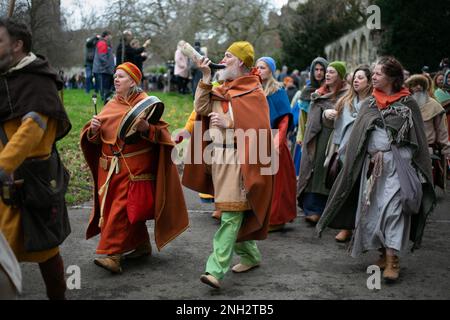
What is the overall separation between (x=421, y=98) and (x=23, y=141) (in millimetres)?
6344

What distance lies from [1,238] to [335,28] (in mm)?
37768

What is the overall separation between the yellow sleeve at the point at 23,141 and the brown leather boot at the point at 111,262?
162cm

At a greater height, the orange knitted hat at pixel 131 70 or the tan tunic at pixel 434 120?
the orange knitted hat at pixel 131 70

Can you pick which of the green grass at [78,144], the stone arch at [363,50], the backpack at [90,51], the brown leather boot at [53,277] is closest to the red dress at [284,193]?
the green grass at [78,144]

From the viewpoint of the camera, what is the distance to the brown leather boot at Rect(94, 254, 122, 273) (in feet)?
16.7

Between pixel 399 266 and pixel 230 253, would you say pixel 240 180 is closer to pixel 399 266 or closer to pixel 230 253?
pixel 230 253

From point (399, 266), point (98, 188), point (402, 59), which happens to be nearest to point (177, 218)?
point (98, 188)

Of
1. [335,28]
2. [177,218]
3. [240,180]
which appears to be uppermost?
[335,28]

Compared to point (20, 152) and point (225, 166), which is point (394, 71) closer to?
point (225, 166)

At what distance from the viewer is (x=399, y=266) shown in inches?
221

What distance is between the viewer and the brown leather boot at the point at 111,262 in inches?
201

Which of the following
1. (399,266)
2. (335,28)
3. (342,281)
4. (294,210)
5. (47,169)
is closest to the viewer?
(47,169)

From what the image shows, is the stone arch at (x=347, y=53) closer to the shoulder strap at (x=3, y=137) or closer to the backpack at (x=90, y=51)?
the backpack at (x=90, y=51)

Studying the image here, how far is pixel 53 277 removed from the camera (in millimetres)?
4113
